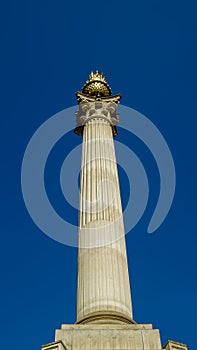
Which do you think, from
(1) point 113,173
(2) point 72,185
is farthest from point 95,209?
(2) point 72,185

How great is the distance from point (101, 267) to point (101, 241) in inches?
85.9

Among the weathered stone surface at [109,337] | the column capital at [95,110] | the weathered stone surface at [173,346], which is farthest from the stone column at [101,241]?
the weathered stone surface at [173,346]

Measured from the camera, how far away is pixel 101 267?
104 feet

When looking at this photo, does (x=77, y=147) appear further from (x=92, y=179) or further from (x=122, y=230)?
(x=122, y=230)

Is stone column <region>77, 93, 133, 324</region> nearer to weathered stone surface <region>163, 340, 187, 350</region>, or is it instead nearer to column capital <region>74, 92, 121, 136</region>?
column capital <region>74, 92, 121, 136</region>

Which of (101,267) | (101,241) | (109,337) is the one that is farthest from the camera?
(101,241)

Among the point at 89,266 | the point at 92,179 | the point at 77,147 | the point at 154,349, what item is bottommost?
the point at 154,349

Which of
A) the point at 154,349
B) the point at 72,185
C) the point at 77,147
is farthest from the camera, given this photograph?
the point at 77,147

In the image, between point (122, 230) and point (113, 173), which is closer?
point (122, 230)

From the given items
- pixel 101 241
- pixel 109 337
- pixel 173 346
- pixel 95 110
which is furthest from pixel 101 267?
→ pixel 95 110

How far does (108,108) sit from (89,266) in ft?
65.8

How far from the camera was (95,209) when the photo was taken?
117ft

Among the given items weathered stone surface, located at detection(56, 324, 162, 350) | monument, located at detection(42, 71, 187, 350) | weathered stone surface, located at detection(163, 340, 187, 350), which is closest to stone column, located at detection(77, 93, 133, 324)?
monument, located at detection(42, 71, 187, 350)

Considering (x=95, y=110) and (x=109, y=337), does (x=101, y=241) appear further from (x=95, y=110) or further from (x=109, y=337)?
(x=95, y=110)
